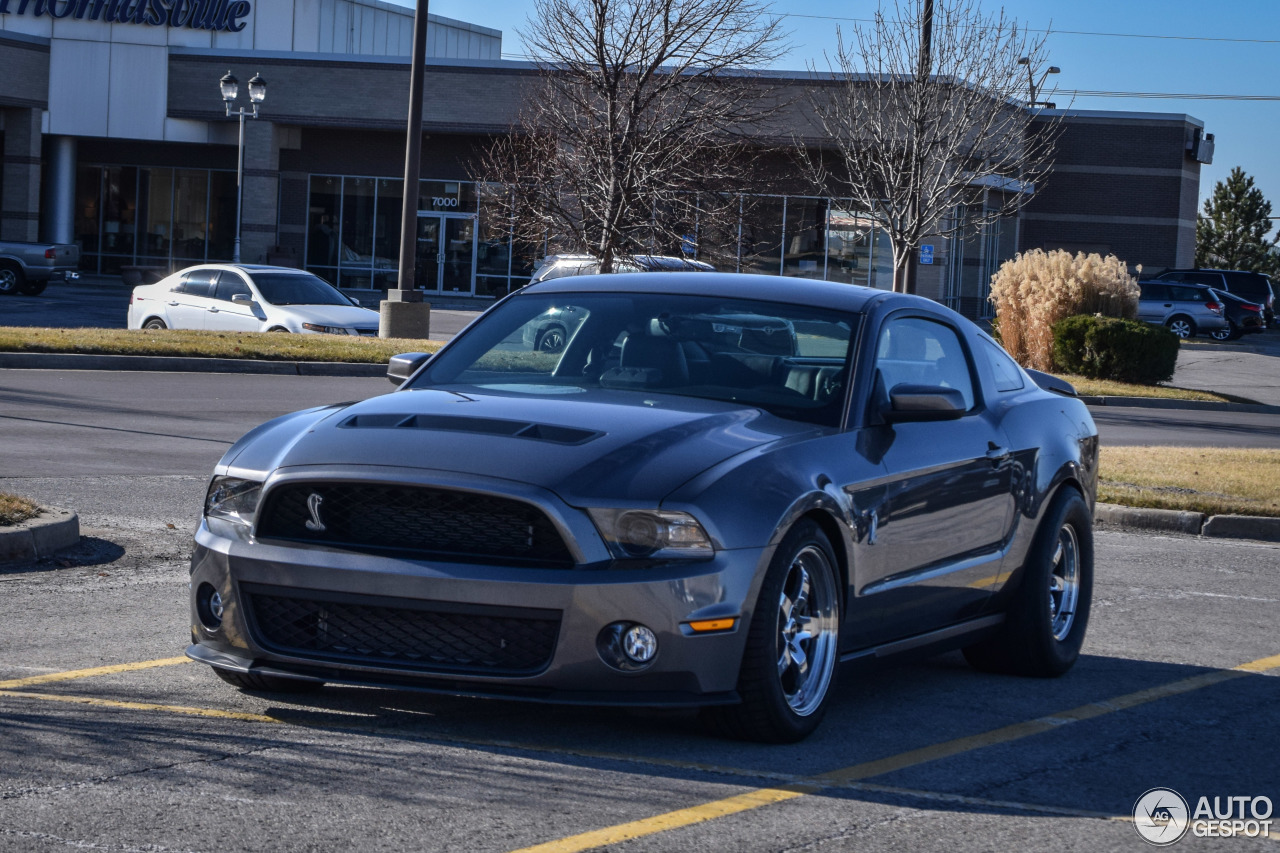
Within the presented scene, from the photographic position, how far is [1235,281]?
1919 inches

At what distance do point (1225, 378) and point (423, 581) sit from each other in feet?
96.3

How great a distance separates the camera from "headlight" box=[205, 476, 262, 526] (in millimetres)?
5188

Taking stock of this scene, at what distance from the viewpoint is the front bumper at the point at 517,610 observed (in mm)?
4773

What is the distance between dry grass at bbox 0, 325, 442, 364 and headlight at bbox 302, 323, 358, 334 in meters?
0.70

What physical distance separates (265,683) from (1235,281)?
47615 millimetres

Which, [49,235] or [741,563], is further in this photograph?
[49,235]

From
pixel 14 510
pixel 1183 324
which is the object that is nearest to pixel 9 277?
pixel 1183 324

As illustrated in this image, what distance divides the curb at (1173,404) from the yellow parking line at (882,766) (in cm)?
1744

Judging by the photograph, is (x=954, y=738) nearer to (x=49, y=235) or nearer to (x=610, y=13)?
(x=610, y=13)

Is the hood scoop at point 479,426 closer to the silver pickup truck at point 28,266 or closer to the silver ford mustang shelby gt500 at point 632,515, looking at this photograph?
the silver ford mustang shelby gt500 at point 632,515

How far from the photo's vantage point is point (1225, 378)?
31.5 meters

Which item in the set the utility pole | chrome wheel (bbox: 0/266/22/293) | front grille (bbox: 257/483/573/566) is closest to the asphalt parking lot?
front grille (bbox: 257/483/573/566)

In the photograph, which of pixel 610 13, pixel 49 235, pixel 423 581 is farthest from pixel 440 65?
pixel 423 581

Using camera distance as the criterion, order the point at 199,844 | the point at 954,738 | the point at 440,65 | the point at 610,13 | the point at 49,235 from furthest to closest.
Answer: the point at 49,235, the point at 440,65, the point at 610,13, the point at 954,738, the point at 199,844
